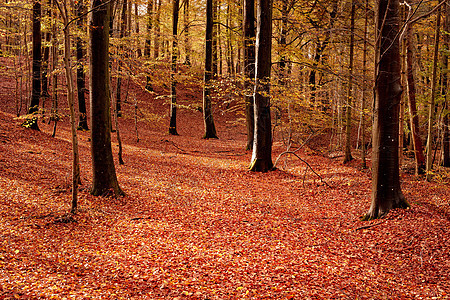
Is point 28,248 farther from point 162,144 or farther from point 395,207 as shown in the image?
point 162,144

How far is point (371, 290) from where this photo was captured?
14.5 feet

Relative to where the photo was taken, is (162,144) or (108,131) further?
(162,144)

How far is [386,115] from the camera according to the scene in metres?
6.62

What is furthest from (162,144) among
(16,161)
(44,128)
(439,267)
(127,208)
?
(439,267)

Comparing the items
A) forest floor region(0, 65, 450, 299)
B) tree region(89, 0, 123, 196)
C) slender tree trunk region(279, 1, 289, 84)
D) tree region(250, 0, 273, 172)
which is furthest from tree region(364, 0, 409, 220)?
tree region(89, 0, 123, 196)

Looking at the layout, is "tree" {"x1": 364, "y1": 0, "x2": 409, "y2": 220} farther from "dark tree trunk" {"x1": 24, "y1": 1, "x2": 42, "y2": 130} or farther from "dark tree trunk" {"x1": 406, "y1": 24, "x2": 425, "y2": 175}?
"dark tree trunk" {"x1": 24, "y1": 1, "x2": 42, "y2": 130}

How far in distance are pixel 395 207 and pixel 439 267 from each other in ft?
6.46

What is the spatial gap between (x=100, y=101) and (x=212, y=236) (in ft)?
14.8

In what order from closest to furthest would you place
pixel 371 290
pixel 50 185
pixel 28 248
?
pixel 371 290 → pixel 28 248 → pixel 50 185

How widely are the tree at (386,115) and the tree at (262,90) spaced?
16.0ft

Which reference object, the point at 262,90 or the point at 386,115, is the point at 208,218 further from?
the point at 262,90

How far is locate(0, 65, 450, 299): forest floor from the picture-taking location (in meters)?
4.48

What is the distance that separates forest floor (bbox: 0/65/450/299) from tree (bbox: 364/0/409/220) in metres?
0.39

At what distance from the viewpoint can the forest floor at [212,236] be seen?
448cm
